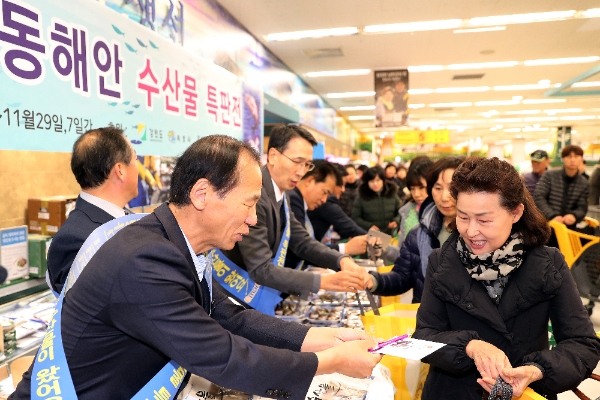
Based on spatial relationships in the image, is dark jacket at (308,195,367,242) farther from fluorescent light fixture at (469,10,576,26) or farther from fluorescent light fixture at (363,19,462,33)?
fluorescent light fixture at (469,10,576,26)

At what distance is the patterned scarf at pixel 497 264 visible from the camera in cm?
160

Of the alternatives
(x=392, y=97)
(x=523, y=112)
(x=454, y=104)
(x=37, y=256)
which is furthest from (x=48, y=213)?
(x=523, y=112)

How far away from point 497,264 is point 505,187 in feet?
0.93

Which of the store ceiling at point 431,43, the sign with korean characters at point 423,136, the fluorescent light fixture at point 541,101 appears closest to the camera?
the store ceiling at point 431,43

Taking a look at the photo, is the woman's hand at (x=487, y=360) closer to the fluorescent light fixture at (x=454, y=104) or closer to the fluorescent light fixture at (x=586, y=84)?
the fluorescent light fixture at (x=586, y=84)

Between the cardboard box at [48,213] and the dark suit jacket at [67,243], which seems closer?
the dark suit jacket at [67,243]

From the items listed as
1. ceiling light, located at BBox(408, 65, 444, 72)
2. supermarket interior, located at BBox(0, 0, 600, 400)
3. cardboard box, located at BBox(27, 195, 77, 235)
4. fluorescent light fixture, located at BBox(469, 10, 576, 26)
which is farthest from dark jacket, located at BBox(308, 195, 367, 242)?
ceiling light, located at BBox(408, 65, 444, 72)

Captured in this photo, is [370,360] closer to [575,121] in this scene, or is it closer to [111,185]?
[111,185]

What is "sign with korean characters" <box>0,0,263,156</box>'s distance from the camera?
1.74 m

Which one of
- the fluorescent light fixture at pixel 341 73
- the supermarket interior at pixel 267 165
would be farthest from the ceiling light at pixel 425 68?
the fluorescent light fixture at pixel 341 73

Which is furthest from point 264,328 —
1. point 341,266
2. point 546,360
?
A: point 341,266

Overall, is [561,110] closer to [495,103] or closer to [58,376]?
[495,103]

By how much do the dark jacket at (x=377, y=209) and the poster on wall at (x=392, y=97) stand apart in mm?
3653

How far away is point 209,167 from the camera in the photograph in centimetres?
121
